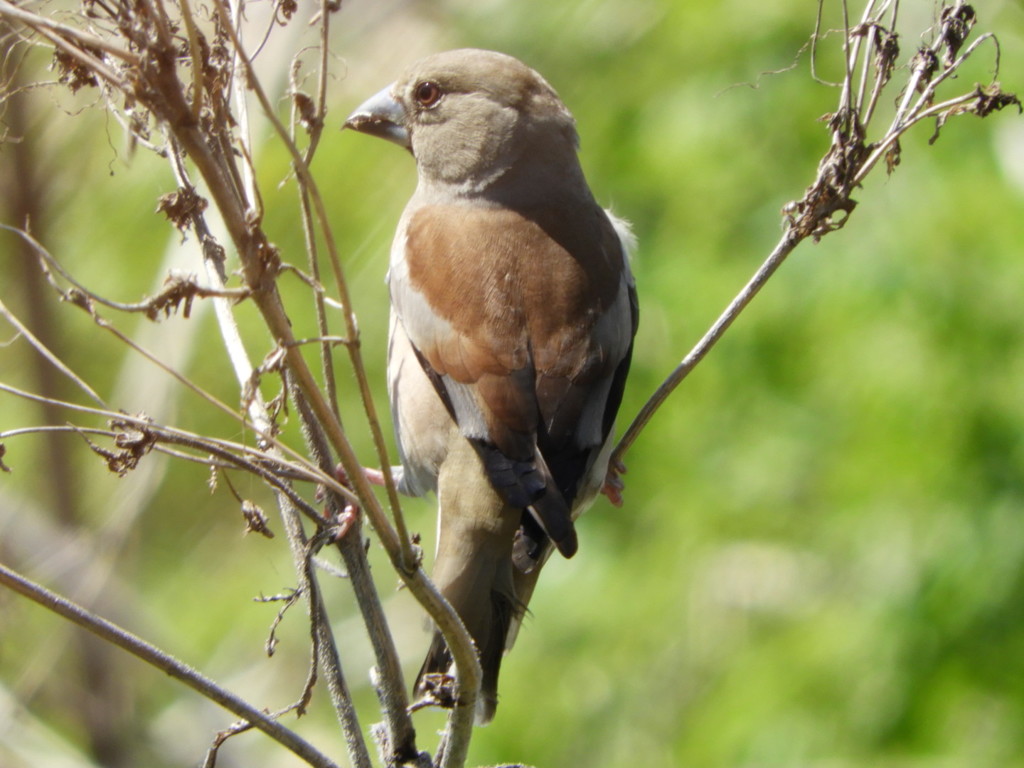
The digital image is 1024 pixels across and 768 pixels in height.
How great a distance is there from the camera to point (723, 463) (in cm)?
536

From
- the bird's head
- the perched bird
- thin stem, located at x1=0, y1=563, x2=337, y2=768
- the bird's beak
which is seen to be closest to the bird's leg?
the perched bird

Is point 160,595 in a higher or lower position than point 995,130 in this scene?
lower

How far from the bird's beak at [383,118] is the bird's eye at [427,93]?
0.08 meters

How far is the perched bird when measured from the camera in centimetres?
320

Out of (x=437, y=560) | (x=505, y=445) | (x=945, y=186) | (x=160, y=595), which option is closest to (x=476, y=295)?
(x=505, y=445)

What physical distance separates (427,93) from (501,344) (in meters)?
1.20

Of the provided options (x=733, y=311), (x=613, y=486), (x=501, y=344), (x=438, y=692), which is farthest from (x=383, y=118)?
(x=438, y=692)

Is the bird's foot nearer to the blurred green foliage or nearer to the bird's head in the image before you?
the blurred green foliage

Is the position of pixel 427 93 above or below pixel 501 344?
above

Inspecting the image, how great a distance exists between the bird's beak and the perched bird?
0.59 feet

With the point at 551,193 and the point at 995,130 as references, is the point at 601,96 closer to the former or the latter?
the point at 995,130

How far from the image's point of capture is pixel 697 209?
18.4 ft

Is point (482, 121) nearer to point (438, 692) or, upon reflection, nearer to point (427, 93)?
point (427, 93)

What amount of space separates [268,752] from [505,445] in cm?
382
